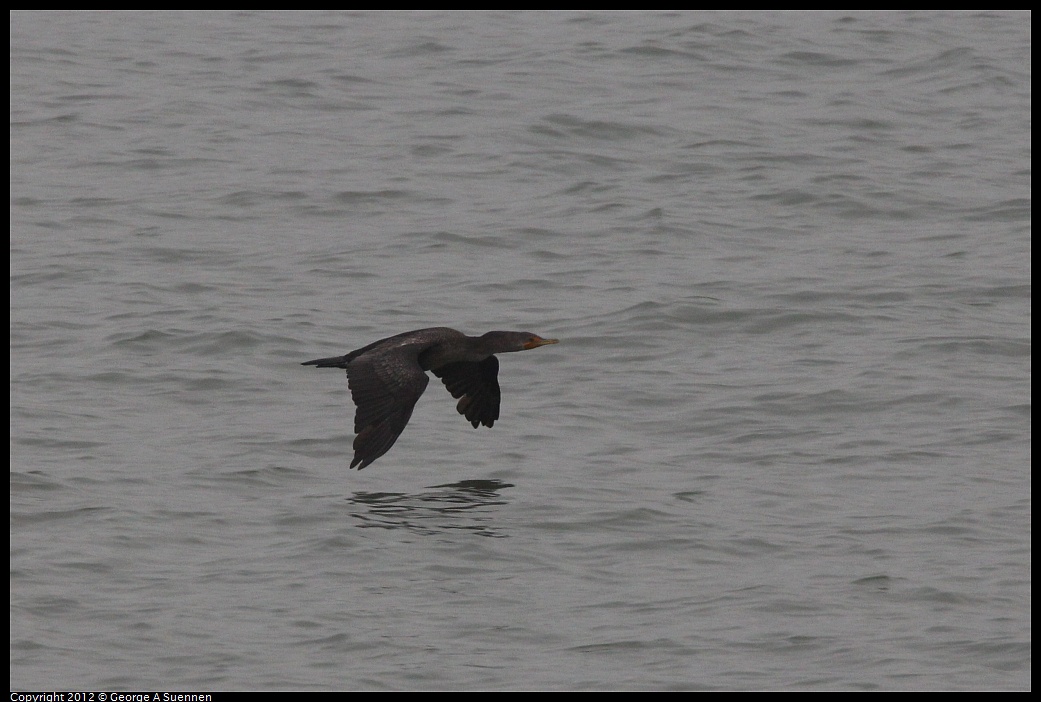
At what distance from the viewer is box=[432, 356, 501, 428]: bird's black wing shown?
12633mm

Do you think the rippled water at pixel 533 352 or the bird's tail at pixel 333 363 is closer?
the rippled water at pixel 533 352

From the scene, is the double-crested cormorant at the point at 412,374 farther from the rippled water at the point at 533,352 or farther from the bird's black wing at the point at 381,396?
the rippled water at the point at 533,352

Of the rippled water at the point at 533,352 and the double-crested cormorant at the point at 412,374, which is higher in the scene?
the double-crested cormorant at the point at 412,374

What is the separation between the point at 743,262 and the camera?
17047 millimetres

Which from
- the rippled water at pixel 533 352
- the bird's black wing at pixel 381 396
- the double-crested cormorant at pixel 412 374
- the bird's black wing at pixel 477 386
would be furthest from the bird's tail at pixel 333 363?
the bird's black wing at pixel 477 386

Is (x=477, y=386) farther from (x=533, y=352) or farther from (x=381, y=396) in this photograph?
(x=533, y=352)

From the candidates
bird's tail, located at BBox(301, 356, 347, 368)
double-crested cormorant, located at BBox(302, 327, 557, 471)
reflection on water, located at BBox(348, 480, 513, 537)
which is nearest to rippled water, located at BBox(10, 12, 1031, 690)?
reflection on water, located at BBox(348, 480, 513, 537)

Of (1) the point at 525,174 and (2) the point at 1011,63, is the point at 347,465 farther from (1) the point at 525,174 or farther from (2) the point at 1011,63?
(2) the point at 1011,63

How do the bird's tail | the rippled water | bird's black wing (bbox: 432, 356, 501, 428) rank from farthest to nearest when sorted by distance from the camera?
bird's black wing (bbox: 432, 356, 501, 428)
the bird's tail
the rippled water

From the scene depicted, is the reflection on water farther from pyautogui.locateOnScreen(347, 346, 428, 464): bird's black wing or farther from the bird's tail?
the bird's tail

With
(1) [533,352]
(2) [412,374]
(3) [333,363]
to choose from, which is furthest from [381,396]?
(1) [533,352]

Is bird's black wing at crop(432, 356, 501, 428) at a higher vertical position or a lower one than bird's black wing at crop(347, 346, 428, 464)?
lower

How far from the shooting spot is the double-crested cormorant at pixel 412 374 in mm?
11094

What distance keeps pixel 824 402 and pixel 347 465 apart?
3.58 meters
